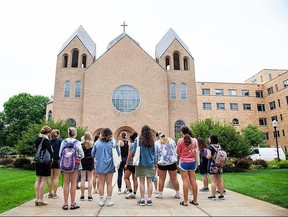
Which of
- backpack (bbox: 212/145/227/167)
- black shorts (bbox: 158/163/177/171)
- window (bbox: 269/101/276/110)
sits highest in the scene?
window (bbox: 269/101/276/110)

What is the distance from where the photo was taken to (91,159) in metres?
7.89

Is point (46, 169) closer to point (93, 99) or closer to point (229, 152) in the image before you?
point (229, 152)

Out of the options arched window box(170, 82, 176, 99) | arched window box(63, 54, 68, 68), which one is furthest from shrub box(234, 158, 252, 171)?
arched window box(63, 54, 68, 68)

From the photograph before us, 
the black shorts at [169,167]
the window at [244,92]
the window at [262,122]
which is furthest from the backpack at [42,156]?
the window at [244,92]

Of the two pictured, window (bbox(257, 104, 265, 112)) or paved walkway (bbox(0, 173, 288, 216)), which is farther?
window (bbox(257, 104, 265, 112))

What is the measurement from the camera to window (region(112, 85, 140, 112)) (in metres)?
29.4

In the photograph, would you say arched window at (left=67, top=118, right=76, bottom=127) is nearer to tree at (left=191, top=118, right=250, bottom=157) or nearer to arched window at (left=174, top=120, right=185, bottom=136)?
arched window at (left=174, top=120, right=185, bottom=136)

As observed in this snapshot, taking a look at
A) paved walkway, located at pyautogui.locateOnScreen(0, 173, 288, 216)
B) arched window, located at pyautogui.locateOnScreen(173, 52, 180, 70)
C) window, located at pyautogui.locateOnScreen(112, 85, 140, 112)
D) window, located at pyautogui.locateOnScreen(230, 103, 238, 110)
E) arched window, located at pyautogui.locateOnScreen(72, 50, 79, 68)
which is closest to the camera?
paved walkway, located at pyautogui.locateOnScreen(0, 173, 288, 216)

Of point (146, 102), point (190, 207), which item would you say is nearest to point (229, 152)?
point (146, 102)

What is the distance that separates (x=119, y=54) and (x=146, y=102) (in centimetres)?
710

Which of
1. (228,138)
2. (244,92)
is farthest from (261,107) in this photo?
(228,138)

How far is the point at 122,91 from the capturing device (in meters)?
29.8

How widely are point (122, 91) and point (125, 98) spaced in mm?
948

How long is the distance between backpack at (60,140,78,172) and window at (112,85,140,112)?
22589 mm
